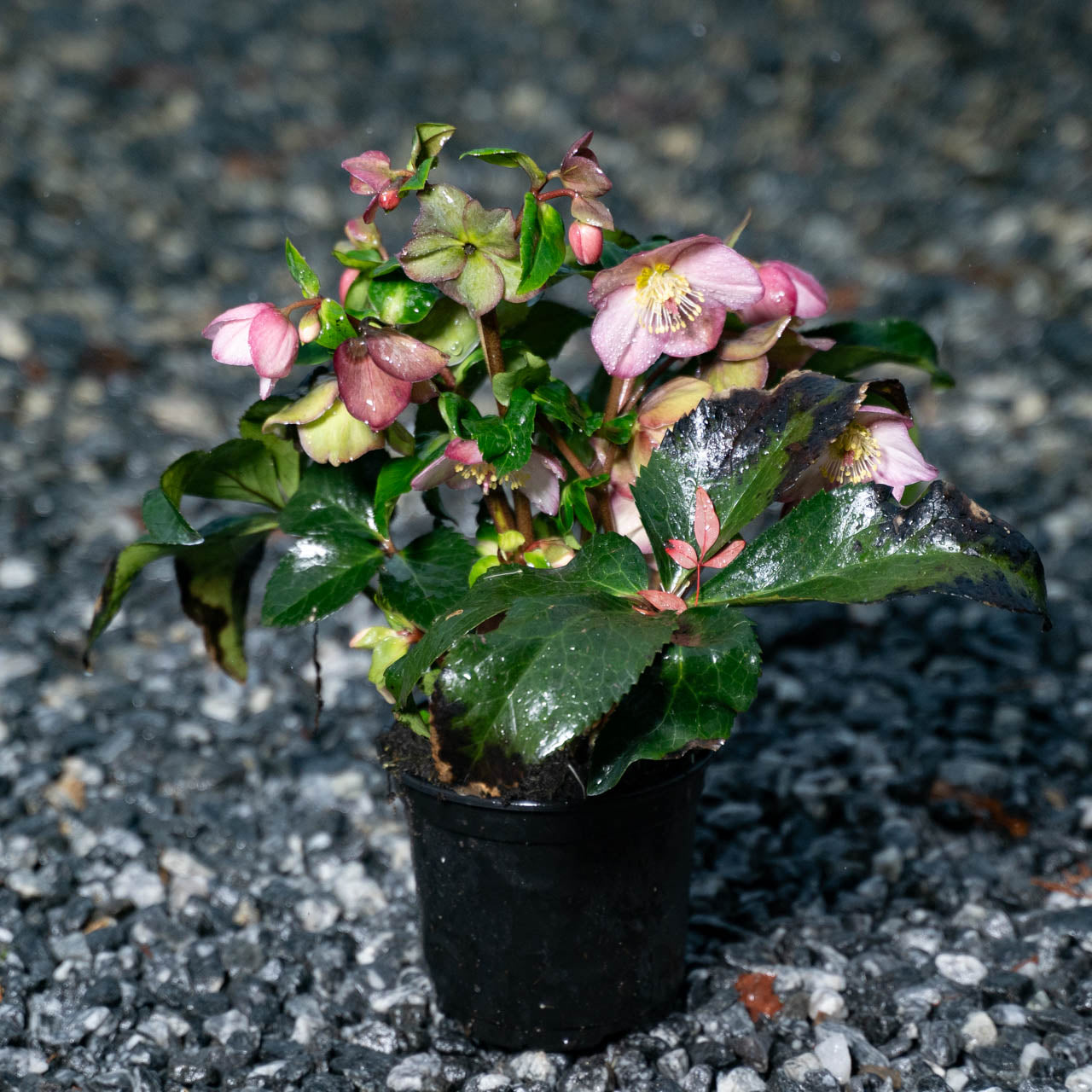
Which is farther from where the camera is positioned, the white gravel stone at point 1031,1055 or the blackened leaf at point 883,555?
the white gravel stone at point 1031,1055

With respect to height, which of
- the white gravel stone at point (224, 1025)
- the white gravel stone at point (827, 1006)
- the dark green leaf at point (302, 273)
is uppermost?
the dark green leaf at point (302, 273)

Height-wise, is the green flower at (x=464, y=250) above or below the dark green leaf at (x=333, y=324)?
above

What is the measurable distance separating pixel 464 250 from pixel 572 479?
0.20 metres

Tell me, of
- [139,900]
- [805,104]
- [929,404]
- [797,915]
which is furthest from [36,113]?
[797,915]

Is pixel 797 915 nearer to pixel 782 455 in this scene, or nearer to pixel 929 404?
pixel 782 455

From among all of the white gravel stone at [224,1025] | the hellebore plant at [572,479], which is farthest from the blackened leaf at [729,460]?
the white gravel stone at [224,1025]

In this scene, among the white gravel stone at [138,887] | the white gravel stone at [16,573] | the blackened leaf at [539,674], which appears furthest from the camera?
the white gravel stone at [16,573]

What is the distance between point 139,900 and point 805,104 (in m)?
3.72

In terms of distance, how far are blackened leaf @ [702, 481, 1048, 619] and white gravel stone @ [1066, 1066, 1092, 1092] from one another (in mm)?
446

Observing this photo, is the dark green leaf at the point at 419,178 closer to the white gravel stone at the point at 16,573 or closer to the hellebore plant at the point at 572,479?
the hellebore plant at the point at 572,479

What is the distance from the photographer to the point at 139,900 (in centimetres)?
129

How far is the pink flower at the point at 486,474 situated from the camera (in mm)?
843

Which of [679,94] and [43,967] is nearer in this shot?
[43,967]

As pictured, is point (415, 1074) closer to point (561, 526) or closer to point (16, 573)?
point (561, 526)
